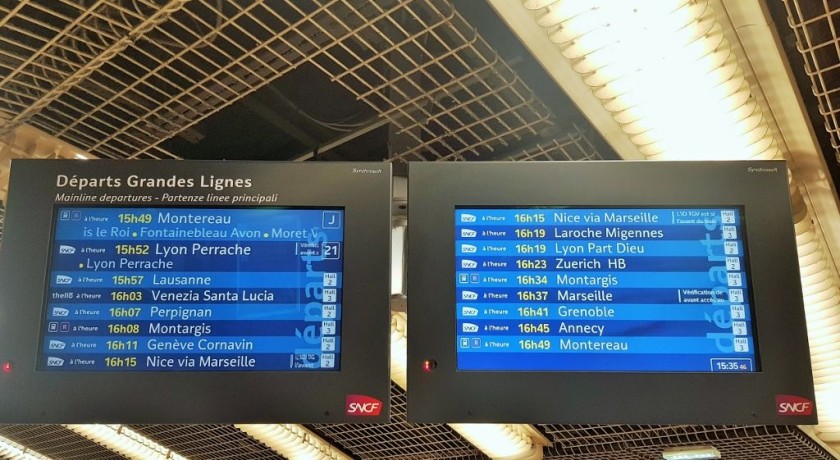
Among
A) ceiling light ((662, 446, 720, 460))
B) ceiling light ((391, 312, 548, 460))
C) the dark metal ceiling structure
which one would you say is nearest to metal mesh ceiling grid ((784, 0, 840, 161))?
the dark metal ceiling structure

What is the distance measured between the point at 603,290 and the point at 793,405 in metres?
0.58

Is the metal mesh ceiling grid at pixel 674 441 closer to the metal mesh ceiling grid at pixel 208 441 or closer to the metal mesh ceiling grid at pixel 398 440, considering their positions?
the metal mesh ceiling grid at pixel 398 440

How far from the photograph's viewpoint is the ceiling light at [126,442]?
5.47 metres

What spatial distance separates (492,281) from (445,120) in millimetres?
851

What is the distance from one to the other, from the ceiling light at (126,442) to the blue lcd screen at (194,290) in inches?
152

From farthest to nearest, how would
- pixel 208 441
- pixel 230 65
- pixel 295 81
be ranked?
pixel 208 441 → pixel 295 81 → pixel 230 65

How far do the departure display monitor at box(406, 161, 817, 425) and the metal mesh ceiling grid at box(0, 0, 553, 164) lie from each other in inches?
18.1

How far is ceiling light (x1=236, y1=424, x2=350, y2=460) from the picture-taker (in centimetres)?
502

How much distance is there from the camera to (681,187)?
80.8 inches

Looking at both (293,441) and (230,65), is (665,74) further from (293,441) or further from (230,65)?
(293,441)

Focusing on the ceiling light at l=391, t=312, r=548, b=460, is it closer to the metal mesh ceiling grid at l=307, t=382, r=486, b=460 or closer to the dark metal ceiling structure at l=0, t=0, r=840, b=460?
the metal mesh ceiling grid at l=307, t=382, r=486, b=460

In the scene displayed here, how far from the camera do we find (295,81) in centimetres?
273

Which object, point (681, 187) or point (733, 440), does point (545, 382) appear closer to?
point (681, 187)

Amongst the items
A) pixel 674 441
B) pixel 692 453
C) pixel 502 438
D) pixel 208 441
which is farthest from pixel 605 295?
pixel 208 441
